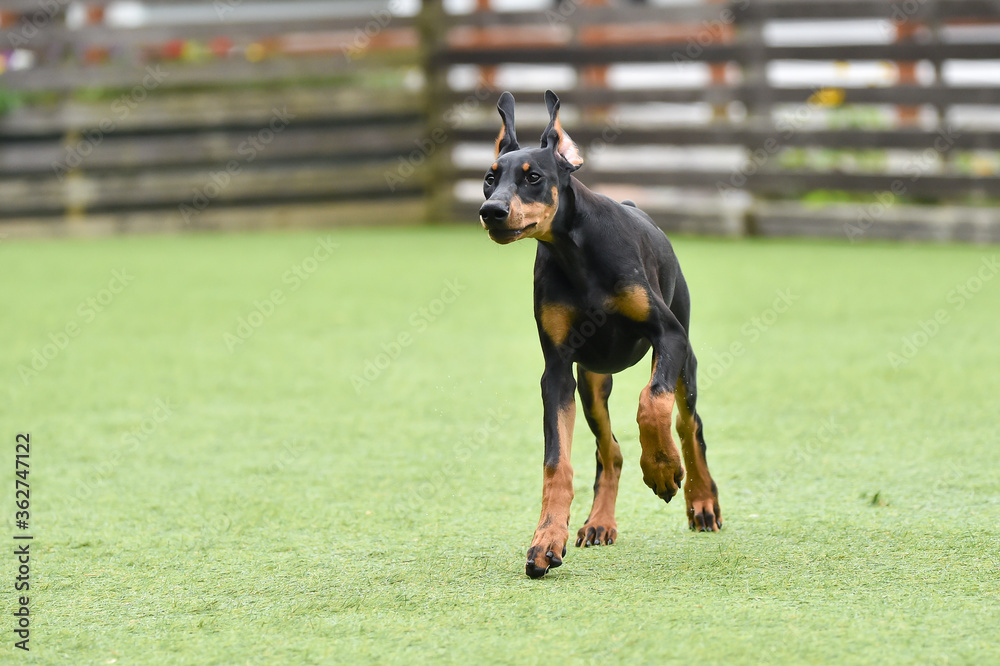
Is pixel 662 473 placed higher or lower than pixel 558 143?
lower

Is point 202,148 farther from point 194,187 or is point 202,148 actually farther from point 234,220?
point 234,220

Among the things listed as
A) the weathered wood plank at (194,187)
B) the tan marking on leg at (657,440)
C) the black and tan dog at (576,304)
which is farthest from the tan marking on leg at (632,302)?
the weathered wood plank at (194,187)

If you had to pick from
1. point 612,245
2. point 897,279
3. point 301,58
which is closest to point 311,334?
point 897,279

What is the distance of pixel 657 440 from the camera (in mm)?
2994

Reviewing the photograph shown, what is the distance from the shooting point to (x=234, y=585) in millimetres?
2994

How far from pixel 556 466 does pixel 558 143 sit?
2.48 feet

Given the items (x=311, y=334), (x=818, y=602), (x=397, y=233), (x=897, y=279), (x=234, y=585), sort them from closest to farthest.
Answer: (x=818, y=602), (x=234, y=585), (x=311, y=334), (x=897, y=279), (x=397, y=233)

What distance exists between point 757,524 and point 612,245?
0.86m

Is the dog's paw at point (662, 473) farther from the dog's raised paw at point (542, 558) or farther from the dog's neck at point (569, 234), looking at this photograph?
the dog's neck at point (569, 234)

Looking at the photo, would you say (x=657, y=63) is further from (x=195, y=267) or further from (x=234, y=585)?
(x=234, y=585)

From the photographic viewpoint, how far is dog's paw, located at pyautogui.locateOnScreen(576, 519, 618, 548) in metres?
3.29

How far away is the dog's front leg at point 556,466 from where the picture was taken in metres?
2.96

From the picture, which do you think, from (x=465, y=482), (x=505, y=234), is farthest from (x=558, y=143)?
(x=465, y=482)

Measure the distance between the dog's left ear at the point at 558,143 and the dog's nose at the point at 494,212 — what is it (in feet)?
0.96
